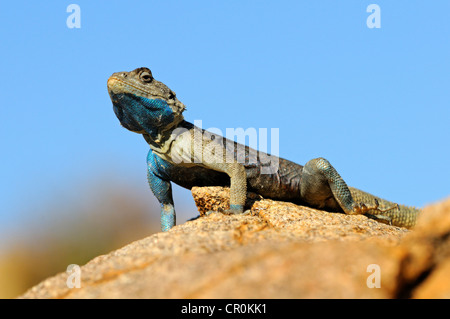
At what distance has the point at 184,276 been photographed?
3.50 m

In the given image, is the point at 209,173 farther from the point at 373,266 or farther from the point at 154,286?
the point at 373,266

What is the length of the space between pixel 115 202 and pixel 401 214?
14334 mm

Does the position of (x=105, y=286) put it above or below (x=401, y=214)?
below

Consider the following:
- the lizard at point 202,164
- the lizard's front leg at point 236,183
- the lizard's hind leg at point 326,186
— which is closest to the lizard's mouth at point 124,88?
the lizard at point 202,164

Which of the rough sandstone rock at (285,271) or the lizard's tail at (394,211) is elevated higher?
the lizard's tail at (394,211)

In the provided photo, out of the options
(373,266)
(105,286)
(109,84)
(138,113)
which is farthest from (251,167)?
(373,266)

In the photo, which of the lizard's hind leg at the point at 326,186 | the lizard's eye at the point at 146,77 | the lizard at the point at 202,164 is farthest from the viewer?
the lizard's hind leg at the point at 326,186

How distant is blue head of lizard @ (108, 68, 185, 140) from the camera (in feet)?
24.6

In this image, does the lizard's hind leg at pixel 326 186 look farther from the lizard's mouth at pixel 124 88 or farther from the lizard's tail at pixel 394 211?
the lizard's mouth at pixel 124 88

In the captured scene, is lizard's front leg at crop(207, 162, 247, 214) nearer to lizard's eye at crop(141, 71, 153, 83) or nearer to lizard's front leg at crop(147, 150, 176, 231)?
lizard's front leg at crop(147, 150, 176, 231)

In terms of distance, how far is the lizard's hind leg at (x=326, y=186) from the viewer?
8.06 meters

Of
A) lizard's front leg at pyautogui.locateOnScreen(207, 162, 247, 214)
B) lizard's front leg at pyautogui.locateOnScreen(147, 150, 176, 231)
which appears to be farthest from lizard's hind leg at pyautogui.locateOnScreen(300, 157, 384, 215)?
lizard's front leg at pyautogui.locateOnScreen(147, 150, 176, 231)
